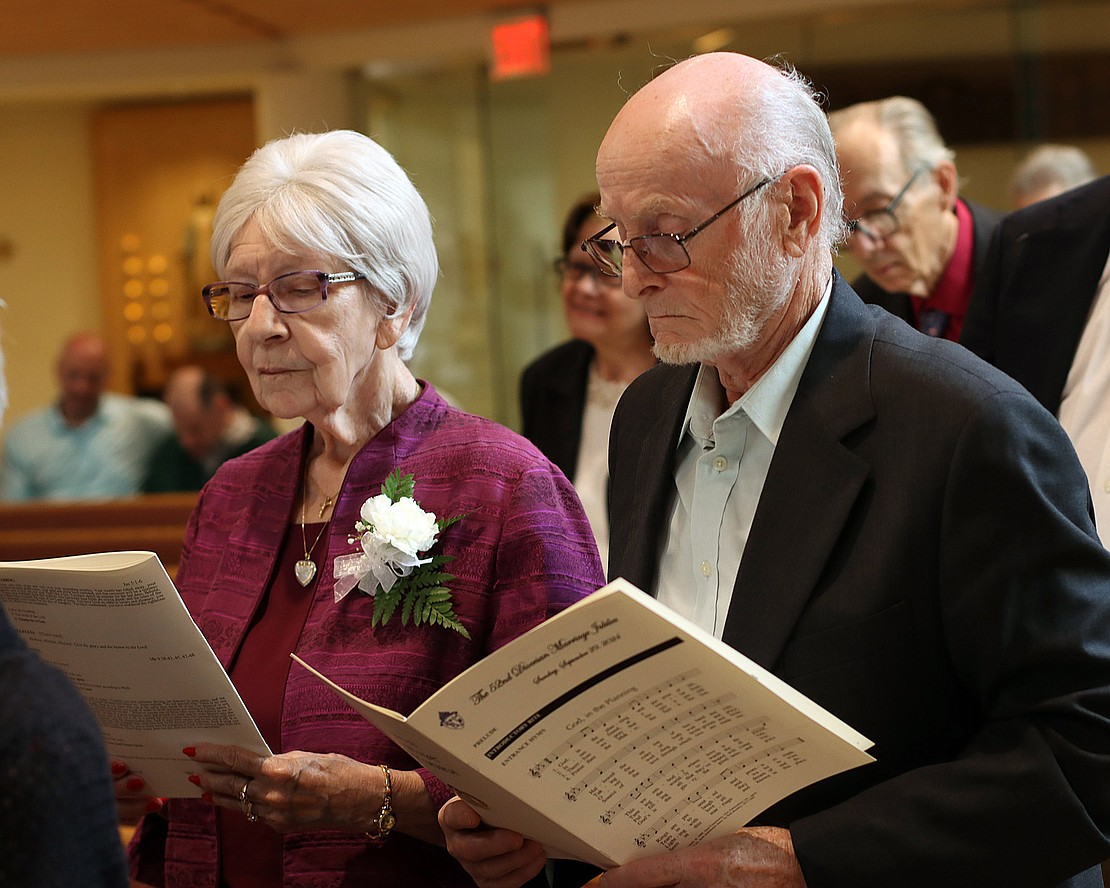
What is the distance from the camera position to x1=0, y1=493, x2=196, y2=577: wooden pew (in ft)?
16.9

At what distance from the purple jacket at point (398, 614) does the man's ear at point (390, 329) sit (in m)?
0.11

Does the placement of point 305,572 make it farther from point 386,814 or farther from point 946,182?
point 946,182

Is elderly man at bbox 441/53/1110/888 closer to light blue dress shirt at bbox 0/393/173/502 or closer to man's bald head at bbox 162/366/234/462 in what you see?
man's bald head at bbox 162/366/234/462

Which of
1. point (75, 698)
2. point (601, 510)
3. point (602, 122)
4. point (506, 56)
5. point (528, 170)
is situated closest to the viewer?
point (75, 698)

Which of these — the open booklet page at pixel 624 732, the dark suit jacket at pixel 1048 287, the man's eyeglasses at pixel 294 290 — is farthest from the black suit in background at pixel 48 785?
the dark suit jacket at pixel 1048 287

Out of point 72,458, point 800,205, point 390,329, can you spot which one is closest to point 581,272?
point 390,329

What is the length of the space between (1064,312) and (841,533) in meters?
1.38

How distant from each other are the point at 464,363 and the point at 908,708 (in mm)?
6370

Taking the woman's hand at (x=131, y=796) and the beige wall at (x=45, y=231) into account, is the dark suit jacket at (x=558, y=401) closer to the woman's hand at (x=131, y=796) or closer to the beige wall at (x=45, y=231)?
the woman's hand at (x=131, y=796)

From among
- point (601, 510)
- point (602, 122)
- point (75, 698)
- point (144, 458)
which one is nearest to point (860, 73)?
point (602, 122)

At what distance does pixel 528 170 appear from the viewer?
24.9 feet

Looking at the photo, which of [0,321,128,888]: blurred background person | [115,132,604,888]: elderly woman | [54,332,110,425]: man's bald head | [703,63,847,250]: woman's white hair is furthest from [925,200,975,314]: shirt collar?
[54,332,110,425]: man's bald head

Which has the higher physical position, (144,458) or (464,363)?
(464,363)

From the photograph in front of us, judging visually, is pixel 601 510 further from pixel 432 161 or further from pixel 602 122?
pixel 432 161
